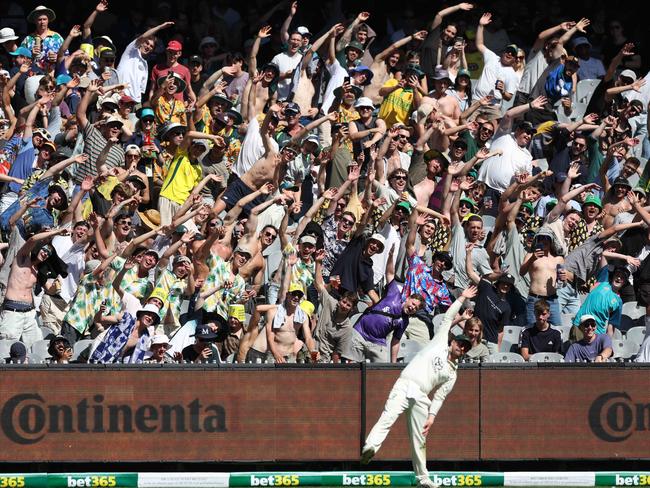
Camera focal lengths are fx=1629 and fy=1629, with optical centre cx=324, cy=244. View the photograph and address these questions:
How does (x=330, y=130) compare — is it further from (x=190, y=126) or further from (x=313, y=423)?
(x=313, y=423)

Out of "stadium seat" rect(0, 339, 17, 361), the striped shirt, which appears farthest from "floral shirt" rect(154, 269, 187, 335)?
the striped shirt

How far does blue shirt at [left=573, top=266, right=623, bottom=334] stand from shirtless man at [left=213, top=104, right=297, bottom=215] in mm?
4073

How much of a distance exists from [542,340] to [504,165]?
12.7 ft

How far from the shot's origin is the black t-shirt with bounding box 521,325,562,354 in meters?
16.6

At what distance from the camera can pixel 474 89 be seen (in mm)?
22156

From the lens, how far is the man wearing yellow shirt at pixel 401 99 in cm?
2102

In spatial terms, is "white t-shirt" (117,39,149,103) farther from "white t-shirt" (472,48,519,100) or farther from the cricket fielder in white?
the cricket fielder in white

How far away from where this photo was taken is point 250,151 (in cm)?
1981

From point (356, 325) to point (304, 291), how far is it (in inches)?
33.9

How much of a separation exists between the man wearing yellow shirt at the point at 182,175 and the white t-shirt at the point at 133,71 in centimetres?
180

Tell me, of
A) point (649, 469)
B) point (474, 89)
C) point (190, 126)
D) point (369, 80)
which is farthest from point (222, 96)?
point (649, 469)

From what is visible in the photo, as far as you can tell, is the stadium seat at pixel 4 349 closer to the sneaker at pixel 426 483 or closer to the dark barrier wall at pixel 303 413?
the dark barrier wall at pixel 303 413

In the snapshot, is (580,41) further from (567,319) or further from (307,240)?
(307,240)

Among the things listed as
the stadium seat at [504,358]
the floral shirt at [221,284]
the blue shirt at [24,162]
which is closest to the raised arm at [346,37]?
the blue shirt at [24,162]
